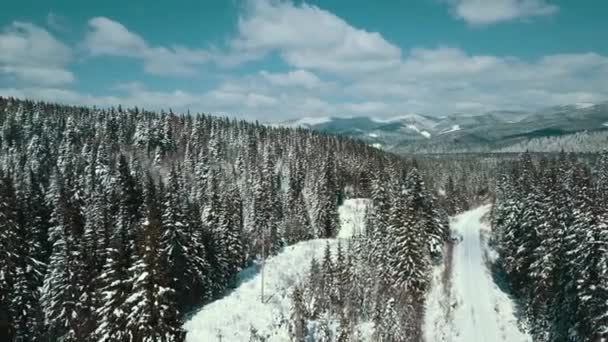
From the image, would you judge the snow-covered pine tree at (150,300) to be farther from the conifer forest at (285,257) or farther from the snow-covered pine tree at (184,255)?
the snow-covered pine tree at (184,255)

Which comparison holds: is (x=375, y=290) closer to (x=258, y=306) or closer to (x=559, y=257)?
(x=258, y=306)

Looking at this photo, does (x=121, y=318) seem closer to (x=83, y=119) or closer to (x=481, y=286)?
(x=481, y=286)

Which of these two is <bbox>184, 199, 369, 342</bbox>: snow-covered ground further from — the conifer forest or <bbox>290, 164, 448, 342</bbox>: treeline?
<bbox>290, 164, 448, 342</bbox>: treeline

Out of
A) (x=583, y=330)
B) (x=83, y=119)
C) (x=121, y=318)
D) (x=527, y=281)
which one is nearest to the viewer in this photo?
(x=121, y=318)

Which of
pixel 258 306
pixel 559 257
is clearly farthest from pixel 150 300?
pixel 559 257

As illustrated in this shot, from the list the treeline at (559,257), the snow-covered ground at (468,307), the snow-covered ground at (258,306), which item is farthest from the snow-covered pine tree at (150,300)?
the snow-covered ground at (468,307)

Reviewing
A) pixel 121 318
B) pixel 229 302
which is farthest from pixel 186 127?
pixel 121 318
